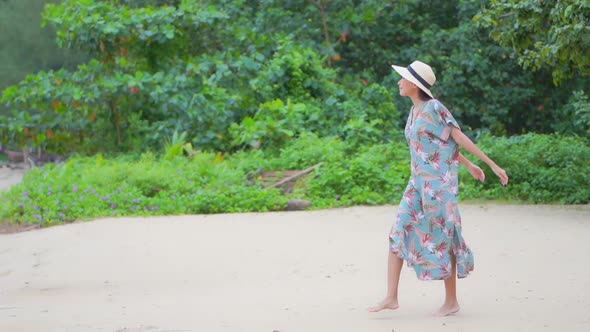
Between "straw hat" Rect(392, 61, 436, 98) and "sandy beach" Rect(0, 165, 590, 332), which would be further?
"sandy beach" Rect(0, 165, 590, 332)

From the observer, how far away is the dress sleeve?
5754 millimetres

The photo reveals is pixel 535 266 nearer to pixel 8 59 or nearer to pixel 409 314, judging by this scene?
pixel 409 314

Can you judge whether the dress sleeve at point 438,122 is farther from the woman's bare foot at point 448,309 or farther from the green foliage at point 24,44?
the green foliage at point 24,44

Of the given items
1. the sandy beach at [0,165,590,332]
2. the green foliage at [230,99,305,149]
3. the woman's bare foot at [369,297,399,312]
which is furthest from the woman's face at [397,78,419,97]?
the green foliage at [230,99,305,149]

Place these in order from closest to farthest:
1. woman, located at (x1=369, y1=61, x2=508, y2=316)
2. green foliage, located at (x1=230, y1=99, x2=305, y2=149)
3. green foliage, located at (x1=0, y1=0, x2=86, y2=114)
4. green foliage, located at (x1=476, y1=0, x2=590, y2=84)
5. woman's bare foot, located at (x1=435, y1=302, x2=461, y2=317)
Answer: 1. woman, located at (x1=369, y1=61, x2=508, y2=316)
2. woman's bare foot, located at (x1=435, y1=302, x2=461, y2=317)
3. green foliage, located at (x1=476, y1=0, x2=590, y2=84)
4. green foliage, located at (x1=230, y1=99, x2=305, y2=149)
5. green foliage, located at (x1=0, y1=0, x2=86, y2=114)

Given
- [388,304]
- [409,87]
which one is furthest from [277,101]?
[388,304]

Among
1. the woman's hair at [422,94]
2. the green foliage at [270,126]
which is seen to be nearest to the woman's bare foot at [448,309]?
the woman's hair at [422,94]

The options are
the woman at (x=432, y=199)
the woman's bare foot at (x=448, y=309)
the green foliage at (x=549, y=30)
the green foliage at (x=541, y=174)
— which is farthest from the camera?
the green foliage at (x=541, y=174)

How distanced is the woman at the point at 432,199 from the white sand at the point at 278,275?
0.34 metres

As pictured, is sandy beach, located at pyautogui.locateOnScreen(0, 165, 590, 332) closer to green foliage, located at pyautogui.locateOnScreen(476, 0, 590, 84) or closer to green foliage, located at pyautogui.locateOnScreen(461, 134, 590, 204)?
green foliage, located at pyautogui.locateOnScreen(461, 134, 590, 204)

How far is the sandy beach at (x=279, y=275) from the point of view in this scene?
5.92 metres

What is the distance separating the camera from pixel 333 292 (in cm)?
691

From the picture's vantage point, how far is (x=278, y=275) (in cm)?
765

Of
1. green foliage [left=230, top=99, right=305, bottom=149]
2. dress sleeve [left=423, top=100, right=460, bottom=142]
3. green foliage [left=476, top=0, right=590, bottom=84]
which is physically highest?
green foliage [left=476, top=0, right=590, bottom=84]
